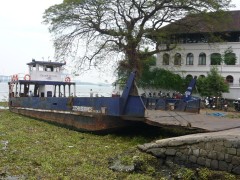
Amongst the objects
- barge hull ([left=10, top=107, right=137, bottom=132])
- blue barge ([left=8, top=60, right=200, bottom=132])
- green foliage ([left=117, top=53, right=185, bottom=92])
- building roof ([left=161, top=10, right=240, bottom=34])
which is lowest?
barge hull ([left=10, top=107, right=137, bottom=132])

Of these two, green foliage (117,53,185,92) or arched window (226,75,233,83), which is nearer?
arched window (226,75,233,83)

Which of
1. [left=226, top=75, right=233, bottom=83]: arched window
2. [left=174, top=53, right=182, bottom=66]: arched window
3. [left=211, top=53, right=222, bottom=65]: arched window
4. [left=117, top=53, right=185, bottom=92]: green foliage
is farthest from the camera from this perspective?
[left=117, top=53, right=185, bottom=92]: green foliage

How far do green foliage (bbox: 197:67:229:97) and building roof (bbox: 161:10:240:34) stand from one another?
398cm

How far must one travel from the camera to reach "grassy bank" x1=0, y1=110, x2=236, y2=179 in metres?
7.82

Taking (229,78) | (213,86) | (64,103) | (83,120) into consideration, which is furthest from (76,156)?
(229,78)

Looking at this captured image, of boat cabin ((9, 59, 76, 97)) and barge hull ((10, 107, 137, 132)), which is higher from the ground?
boat cabin ((9, 59, 76, 97))

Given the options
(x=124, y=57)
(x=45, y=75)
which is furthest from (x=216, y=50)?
(x=45, y=75)

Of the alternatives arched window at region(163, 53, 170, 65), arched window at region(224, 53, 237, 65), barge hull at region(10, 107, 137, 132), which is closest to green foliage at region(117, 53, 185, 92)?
arched window at region(163, 53, 170, 65)

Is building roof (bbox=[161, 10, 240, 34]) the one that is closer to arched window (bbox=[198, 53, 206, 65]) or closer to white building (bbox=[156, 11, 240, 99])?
white building (bbox=[156, 11, 240, 99])

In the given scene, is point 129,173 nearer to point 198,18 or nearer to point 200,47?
point 198,18

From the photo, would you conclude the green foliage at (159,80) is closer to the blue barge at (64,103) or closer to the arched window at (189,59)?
the arched window at (189,59)

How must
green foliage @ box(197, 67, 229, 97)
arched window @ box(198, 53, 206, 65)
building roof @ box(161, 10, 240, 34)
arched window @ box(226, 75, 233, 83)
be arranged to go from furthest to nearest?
arched window @ box(198, 53, 206, 65) < arched window @ box(226, 75, 233, 83) < green foliage @ box(197, 67, 229, 97) < building roof @ box(161, 10, 240, 34)

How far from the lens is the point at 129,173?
809cm

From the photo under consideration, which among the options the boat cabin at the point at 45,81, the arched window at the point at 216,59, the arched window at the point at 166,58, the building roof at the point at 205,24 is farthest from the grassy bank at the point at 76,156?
the arched window at the point at 216,59
